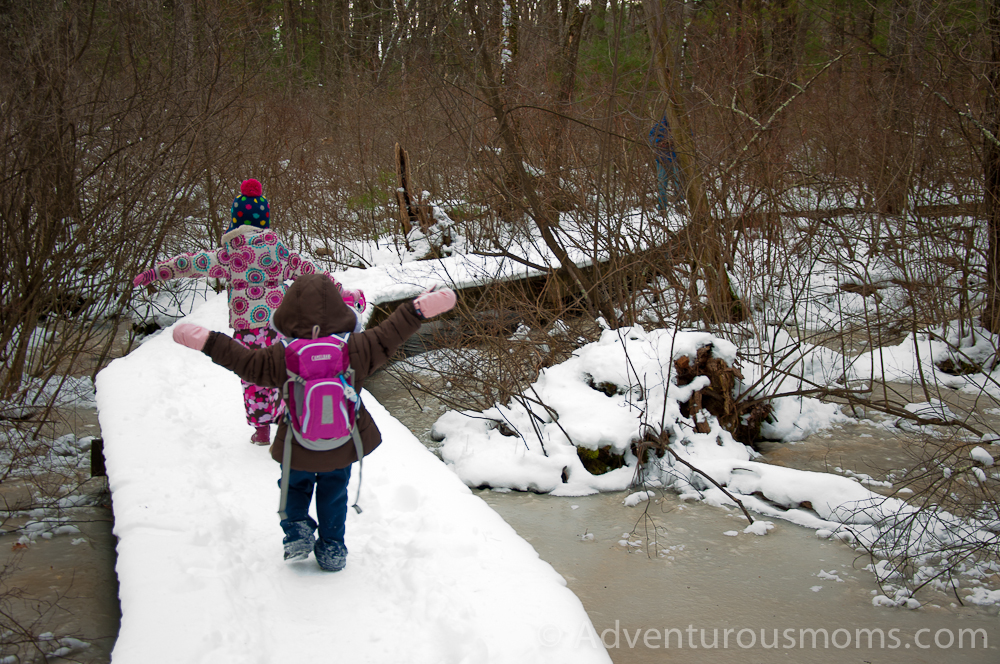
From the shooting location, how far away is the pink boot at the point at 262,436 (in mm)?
4574

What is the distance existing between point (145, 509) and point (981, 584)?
14.6ft

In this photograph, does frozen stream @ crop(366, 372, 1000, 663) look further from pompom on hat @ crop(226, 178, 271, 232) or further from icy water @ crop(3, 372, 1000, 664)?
pompom on hat @ crop(226, 178, 271, 232)

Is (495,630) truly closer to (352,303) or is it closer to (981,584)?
(352,303)

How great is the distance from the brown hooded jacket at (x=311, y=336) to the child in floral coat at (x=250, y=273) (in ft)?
5.23

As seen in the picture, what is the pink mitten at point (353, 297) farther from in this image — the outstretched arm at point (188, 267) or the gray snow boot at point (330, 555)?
the gray snow boot at point (330, 555)

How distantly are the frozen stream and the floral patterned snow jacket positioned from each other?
2263mm

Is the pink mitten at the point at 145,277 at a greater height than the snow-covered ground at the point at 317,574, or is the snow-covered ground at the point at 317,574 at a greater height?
Result: the pink mitten at the point at 145,277

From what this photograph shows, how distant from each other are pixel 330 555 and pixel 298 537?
157 mm

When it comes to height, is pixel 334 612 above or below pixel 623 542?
above

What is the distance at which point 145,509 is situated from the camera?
3.54 meters

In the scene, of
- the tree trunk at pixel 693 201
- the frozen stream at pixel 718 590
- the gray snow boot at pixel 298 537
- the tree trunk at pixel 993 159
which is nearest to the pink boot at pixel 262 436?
the gray snow boot at pixel 298 537

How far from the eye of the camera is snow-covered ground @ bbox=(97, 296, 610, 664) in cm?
265

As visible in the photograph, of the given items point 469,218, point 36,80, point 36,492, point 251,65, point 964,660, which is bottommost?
point 36,492

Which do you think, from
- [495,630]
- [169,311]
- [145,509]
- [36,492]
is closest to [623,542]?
[495,630]
